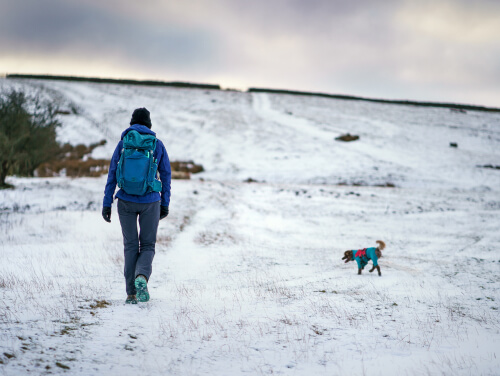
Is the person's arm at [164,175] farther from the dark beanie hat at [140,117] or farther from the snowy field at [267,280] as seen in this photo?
the snowy field at [267,280]

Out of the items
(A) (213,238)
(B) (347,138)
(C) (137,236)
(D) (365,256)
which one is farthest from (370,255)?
(B) (347,138)

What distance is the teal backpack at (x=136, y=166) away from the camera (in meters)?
4.39

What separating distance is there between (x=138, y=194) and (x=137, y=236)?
2.10 ft

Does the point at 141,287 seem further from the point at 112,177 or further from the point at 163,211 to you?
the point at 112,177

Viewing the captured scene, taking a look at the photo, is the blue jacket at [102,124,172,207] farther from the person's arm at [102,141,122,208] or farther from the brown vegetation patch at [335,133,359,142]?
the brown vegetation patch at [335,133,359,142]

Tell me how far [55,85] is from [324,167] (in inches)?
1799

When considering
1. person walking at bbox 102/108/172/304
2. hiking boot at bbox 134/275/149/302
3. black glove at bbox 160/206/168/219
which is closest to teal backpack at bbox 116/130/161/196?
person walking at bbox 102/108/172/304

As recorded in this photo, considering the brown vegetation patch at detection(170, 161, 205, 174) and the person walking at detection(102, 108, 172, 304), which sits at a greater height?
the brown vegetation patch at detection(170, 161, 205, 174)

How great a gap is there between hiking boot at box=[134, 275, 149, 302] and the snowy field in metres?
0.16

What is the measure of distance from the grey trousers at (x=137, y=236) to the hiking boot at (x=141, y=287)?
5 cm

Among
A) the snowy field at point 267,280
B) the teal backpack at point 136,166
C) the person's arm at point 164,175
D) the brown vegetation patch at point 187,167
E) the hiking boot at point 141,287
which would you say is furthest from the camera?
the brown vegetation patch at point 187,167

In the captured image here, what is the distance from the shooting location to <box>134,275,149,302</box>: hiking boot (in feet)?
15.2

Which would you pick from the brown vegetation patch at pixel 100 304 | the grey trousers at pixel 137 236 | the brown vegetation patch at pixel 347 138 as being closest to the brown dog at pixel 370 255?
the grey trousers at pixel 137 236

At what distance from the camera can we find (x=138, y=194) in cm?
445
